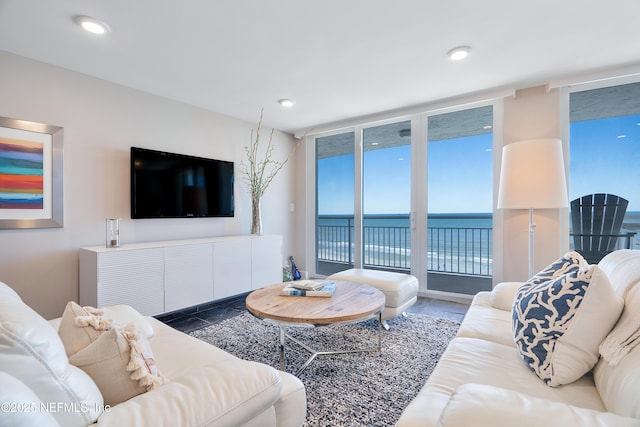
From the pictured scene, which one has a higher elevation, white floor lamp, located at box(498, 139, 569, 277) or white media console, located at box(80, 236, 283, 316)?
white floor lamp, located at box(498, 139, 569, 277)

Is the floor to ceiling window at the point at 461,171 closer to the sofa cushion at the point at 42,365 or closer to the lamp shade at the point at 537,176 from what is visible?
the lamp shade at the point at 537,176

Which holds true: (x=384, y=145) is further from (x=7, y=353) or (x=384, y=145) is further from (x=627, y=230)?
(x=7, y=353)

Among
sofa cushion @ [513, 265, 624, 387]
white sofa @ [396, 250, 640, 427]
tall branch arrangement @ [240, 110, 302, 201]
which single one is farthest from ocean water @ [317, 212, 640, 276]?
sofa cushion @ [513, 265, 624, 387]

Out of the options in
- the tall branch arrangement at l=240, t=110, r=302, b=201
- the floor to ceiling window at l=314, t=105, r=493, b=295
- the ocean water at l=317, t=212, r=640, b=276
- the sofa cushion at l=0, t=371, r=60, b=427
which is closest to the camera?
the sofa cushion at l=0, t=371, r=60, b=427

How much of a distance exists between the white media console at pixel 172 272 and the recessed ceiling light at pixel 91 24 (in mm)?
1606

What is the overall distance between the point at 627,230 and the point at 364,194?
8.79ft

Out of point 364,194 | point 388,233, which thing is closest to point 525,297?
point 364,194

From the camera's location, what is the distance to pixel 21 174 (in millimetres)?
2338

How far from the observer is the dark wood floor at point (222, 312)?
2841mm

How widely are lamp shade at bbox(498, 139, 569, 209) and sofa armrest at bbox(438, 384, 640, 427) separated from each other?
6.73 feet

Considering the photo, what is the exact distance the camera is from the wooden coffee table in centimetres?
169

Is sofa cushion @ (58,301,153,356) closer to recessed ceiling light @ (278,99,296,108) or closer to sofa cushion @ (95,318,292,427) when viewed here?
sofa cushion @ (95,318,292,427)

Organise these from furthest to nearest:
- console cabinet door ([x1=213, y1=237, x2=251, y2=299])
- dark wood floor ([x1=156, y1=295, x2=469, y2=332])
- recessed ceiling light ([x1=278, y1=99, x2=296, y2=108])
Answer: recessed ceiling light ([x1=278, y1=99, x2=296, y2=108])
console cabinet door ([x1=213, y1=237, x2=251, y2=299])
dark wood floor ([x1=156, y1=295, x2=469, y2=332])

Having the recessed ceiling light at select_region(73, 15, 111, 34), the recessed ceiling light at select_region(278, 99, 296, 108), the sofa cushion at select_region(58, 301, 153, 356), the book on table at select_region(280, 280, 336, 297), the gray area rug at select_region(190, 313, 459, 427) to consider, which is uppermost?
the recessed ceiling light at select_region(278, 99, 296, 108)
